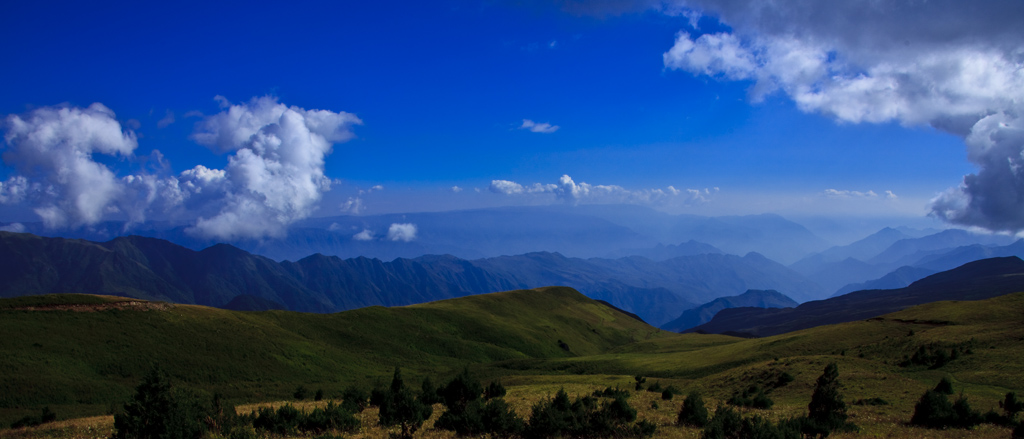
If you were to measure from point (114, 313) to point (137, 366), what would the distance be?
1562 cm

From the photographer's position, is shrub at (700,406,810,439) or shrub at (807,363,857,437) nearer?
shrub at (700,406,810,439)

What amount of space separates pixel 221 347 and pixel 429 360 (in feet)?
107

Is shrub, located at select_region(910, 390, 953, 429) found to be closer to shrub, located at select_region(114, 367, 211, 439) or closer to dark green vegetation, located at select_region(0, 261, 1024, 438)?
dark green vegetation, located at select_region(0, 261, 1024, 438)

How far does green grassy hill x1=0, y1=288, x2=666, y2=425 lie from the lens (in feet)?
142

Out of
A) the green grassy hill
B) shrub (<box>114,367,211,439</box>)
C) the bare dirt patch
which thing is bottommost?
the green grassy hill

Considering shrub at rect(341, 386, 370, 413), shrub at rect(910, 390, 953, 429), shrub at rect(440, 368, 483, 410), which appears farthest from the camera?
shrub at rect(341, 386, 370, 413)

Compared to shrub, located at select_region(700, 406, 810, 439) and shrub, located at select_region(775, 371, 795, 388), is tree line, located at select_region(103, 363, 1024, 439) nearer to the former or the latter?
shrub, located at select_region(700, 406, 810, 439)

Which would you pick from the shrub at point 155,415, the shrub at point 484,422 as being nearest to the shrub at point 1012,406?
the shrub at point 484,422

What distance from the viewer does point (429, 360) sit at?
Result: 79.6 meters

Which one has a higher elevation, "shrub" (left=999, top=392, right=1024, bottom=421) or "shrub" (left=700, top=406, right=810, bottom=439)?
"shrub" (left=700, top=406, right=810, bottom=439)

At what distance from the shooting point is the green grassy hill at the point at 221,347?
43397 mm

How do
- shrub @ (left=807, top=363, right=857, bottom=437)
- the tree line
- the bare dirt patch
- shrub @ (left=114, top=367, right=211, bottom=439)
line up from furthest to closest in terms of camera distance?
the bare dirt patch, shrub @ (left=807, top=363, right=857, bottom=437), the tree line, shrub @ (left=114, top=367, right=211, bottom=439)

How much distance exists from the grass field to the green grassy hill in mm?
206

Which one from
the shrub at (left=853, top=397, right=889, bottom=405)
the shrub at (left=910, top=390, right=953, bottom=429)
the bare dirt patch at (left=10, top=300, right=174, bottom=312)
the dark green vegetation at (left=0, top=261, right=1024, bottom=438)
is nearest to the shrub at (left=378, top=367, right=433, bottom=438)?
the dark green vegetation at (left=0, top=261, right=1024, bottom=438)
